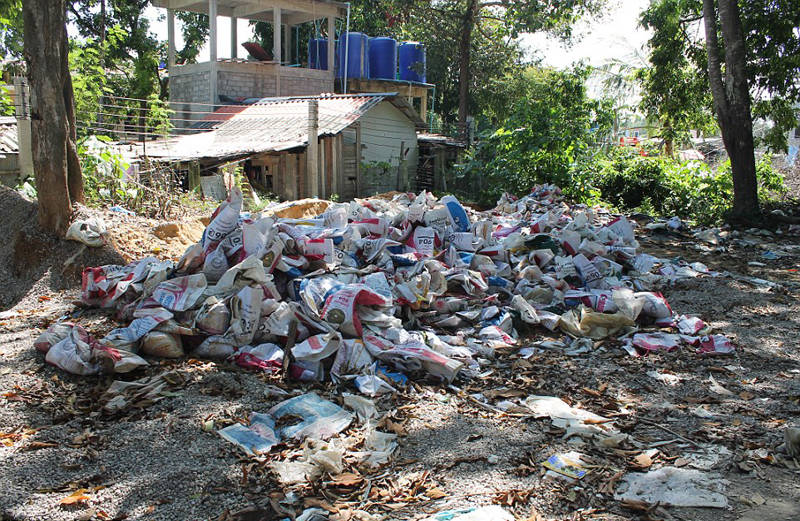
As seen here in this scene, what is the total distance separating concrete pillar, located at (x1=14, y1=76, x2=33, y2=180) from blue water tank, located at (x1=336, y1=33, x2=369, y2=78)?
10983 mm

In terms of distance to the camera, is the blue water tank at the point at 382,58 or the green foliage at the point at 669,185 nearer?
the green foliage at the point at 669,185

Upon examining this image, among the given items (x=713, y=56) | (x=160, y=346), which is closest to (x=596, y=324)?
(x=160, y=346)

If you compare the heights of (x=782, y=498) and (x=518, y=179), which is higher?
(x=518, y=179)

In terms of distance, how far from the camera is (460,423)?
2.86 meters

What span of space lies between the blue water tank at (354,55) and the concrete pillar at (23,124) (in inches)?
432

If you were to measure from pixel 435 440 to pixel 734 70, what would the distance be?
883 cm

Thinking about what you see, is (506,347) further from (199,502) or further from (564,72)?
(564,72)

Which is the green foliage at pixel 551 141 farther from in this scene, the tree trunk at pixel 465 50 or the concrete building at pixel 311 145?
the tree trunk at pixel 465 50

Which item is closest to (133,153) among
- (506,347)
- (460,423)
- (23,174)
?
(23,174)

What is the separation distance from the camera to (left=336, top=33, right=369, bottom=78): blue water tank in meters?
17.1

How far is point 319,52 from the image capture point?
17.8 metres

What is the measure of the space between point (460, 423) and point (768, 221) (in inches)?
328

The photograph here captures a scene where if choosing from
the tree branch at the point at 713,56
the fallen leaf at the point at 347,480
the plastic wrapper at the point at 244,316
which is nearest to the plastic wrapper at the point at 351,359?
the plastic wrapper at the point at 244,316

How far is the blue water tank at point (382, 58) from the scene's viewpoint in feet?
57.7
